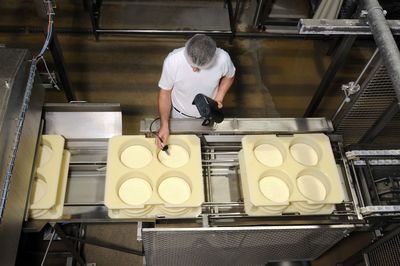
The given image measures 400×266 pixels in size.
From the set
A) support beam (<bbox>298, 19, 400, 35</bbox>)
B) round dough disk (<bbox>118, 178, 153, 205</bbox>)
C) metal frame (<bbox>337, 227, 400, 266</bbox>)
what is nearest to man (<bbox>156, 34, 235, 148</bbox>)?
round dough disk (<bbox>118, 178, 153, 205</bbox>)

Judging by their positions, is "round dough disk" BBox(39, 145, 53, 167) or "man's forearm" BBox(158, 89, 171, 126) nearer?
"round dough disk" BBox(39, 145, 53, 167)

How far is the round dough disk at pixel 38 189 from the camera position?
1.70 metres

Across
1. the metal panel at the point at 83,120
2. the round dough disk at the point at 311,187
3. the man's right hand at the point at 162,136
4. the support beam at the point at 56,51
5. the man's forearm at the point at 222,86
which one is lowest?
the round dough disk at the point at 311,187

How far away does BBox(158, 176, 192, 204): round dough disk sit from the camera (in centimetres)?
173

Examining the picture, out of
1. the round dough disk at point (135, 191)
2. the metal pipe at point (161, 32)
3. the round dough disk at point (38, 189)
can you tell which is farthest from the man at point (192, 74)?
the metal pipe at point (161, 32)

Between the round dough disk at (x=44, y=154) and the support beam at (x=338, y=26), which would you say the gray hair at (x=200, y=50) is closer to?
the support beam at (x=338, y=26)

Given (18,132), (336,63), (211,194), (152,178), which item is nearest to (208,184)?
(211,194)

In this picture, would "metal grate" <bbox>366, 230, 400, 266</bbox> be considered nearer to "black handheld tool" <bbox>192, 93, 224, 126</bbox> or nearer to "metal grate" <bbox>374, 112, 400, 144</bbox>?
"metal grate" <bbox>374, 112, 400, 144</bbox>

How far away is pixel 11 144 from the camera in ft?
5.13

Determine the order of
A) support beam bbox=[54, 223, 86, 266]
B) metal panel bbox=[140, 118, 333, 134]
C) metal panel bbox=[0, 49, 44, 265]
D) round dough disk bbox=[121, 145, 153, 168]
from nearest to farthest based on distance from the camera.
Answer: metal panel bbox=[0, 49, 44, 265]
round dough disk bbox=[121, 145, 153, 168]
metal panel bbox=[140, 118, 333, 134]
support beam bbox=[54, 223, 86, 266]

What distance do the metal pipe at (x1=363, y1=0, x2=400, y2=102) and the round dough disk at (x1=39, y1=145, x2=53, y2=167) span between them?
1615mm

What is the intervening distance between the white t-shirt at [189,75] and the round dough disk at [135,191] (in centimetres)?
65

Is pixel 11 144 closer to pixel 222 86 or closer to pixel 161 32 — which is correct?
pixel 222 86

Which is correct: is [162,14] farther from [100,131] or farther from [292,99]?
[100,131]
